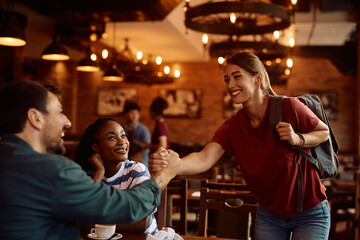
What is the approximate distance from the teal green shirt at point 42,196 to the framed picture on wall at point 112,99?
410 inches

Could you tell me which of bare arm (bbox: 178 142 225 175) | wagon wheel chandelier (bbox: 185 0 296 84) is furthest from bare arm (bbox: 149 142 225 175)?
wagon wheel chandelier (bbox: 185 0 296 84)

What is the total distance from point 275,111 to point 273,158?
0.77 feet

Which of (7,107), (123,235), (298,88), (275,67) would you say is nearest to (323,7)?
(275,67)

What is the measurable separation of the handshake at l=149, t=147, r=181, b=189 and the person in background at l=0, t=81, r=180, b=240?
0.22 m

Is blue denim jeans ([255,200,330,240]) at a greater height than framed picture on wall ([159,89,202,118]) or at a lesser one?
lesser

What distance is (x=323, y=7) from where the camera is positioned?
7.50 metres

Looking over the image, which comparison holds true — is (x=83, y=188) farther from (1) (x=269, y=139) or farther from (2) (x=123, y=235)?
(1) (x=269, y=139)

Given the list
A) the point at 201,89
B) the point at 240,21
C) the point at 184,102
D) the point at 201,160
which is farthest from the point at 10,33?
the point at 201,89

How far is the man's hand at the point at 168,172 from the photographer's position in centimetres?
149

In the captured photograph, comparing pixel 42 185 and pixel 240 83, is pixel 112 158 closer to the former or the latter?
pixel 240 83

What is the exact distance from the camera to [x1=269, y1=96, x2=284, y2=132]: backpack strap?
192cm

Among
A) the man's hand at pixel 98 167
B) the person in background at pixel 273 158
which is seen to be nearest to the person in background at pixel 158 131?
the man's hand at pixel 98 167

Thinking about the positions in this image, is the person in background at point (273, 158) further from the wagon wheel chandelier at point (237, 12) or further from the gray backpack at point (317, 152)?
the wagon wheel chandelier at point (237, 12)

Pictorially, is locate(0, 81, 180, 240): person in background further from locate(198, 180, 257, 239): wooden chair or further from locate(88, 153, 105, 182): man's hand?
locate(198, 180, 257, 239): wooden chair
